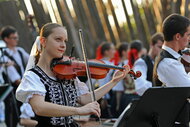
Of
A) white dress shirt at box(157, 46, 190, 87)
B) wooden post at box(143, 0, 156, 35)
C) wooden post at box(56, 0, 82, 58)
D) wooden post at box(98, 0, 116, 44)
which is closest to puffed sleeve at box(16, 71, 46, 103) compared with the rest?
white dress shirt at box(157, 46, 190, 87)

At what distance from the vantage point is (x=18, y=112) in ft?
20.7

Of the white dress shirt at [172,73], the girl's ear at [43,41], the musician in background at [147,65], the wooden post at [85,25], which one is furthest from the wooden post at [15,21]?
the girl's ear at [43,41]

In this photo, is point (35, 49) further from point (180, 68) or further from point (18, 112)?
point (18, 112)

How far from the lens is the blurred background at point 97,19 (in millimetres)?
9305

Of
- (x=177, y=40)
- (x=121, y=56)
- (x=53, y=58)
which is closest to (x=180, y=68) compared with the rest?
(x=177, y=40)

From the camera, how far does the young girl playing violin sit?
2.94 metres

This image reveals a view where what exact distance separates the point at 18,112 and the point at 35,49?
3.09 meters

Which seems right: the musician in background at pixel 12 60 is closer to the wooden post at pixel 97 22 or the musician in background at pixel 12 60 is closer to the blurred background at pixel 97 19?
the blurred background at pixel 97 19

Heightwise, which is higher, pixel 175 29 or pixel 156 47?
pixel 175 29

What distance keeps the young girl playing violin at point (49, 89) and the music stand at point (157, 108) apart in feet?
1.06

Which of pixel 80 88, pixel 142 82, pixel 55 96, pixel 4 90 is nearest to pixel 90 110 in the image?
pixel 55 96

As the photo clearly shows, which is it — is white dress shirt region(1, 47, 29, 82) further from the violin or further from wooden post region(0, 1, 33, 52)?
the violin

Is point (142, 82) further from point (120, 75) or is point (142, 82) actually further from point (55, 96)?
point (55, 96)

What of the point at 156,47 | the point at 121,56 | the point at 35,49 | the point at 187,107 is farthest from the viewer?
the point at 121,56
